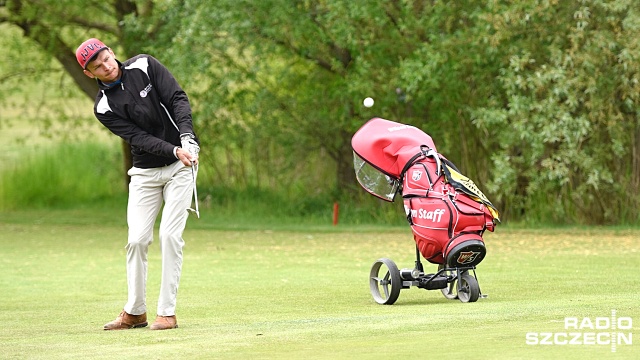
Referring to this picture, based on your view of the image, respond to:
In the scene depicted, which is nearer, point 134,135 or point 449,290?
point 134,135

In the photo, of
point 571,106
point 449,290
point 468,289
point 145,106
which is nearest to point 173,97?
point 145,106

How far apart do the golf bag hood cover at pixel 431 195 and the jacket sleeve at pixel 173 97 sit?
2.31 meters

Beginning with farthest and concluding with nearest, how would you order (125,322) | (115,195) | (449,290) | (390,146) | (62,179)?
1. (62,179)
2. (115,195)
3. (449,290)
4. (390,146)
5. (125,322)

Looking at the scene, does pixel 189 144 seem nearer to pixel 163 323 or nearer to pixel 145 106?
pixel 145 106

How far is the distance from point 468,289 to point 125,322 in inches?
117

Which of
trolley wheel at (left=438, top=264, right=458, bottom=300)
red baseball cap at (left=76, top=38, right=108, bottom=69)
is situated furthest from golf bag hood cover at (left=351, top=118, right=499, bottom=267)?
red baseball cap at (left=76, top=38, right=108, bottom=69)

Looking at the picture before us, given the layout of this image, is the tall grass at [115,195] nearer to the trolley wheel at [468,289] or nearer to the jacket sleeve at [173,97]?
the trolley wheel at [468,289]

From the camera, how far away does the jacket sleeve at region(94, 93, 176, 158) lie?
8.74m

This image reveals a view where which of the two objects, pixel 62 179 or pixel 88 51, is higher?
pixel 88 51

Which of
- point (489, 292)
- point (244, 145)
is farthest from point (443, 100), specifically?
point (489, 292)

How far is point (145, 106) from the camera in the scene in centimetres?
896

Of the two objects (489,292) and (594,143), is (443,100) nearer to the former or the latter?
(594,143)

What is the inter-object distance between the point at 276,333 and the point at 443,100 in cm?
1472

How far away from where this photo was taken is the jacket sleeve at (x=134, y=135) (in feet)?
28.7
